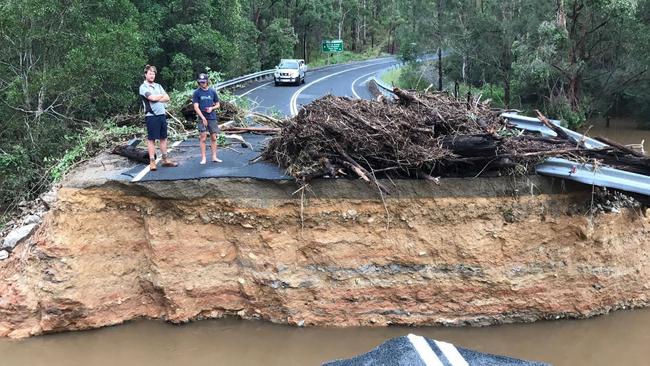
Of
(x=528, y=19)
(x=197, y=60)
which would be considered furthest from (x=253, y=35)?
(x=528, y=19)

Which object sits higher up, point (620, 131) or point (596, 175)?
point (596, 175)

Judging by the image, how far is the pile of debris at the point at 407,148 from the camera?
7840mm

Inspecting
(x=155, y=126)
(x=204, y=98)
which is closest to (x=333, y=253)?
(x=204, y=98)

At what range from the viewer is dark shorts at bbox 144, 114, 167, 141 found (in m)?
8.39

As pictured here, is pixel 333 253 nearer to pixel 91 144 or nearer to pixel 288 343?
pixel 288 343

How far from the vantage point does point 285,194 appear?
26.3 feet

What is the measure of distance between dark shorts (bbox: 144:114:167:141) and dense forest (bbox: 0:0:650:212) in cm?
243

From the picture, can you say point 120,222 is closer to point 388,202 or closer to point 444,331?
point 388,202

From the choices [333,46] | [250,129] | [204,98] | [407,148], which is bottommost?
[250,129]

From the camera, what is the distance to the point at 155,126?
27.7 ft

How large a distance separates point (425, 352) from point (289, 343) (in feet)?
17.1

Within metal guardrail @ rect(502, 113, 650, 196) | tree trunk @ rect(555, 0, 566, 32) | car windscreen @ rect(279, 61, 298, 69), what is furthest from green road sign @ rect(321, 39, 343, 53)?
metal guardrail @ rect(502, 113, 650, 196)

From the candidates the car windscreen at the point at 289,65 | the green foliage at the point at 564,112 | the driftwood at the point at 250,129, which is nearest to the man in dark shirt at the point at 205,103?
the driftwood at the point at 250,129

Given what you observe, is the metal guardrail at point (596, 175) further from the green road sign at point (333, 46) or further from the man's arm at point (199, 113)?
the green road sign at point (333, 46)
